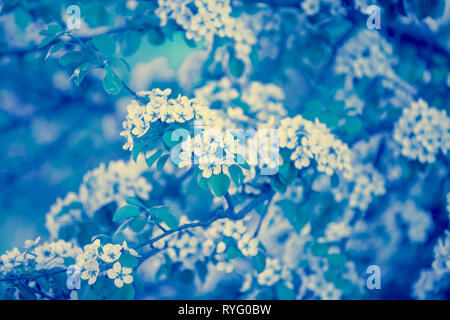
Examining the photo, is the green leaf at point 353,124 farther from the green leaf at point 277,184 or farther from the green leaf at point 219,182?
the green leaf at point 219,182

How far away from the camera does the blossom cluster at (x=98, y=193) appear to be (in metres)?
0.96

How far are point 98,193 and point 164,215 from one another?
1.00 feet

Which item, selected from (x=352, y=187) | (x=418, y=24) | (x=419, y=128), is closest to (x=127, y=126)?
(x=352, y=187)

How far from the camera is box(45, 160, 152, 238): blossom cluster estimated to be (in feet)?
3.16

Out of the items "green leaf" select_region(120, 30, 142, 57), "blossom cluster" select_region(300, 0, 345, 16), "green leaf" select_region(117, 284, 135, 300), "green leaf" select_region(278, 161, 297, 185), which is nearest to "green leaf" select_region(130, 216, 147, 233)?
"green leaf" select_region(117, 284, 135, 300)

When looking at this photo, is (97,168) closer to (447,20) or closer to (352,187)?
(352,187)

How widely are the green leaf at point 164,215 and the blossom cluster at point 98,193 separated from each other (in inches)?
8.5

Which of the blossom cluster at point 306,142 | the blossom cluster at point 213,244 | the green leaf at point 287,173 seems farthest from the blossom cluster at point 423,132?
the blossom cluster at point 213,244

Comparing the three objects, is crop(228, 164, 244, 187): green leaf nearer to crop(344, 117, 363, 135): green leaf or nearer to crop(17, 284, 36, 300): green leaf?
crop(344, 117, 363, 135): green leaf

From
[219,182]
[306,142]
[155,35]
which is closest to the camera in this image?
[219,182]

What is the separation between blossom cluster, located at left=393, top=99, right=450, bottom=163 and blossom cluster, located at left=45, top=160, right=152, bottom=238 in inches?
29.9

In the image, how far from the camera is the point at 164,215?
2.52ft

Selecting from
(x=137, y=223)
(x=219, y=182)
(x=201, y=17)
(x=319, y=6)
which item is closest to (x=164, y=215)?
(x=137, y=223)

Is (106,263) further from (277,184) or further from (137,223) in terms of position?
(277,184)
